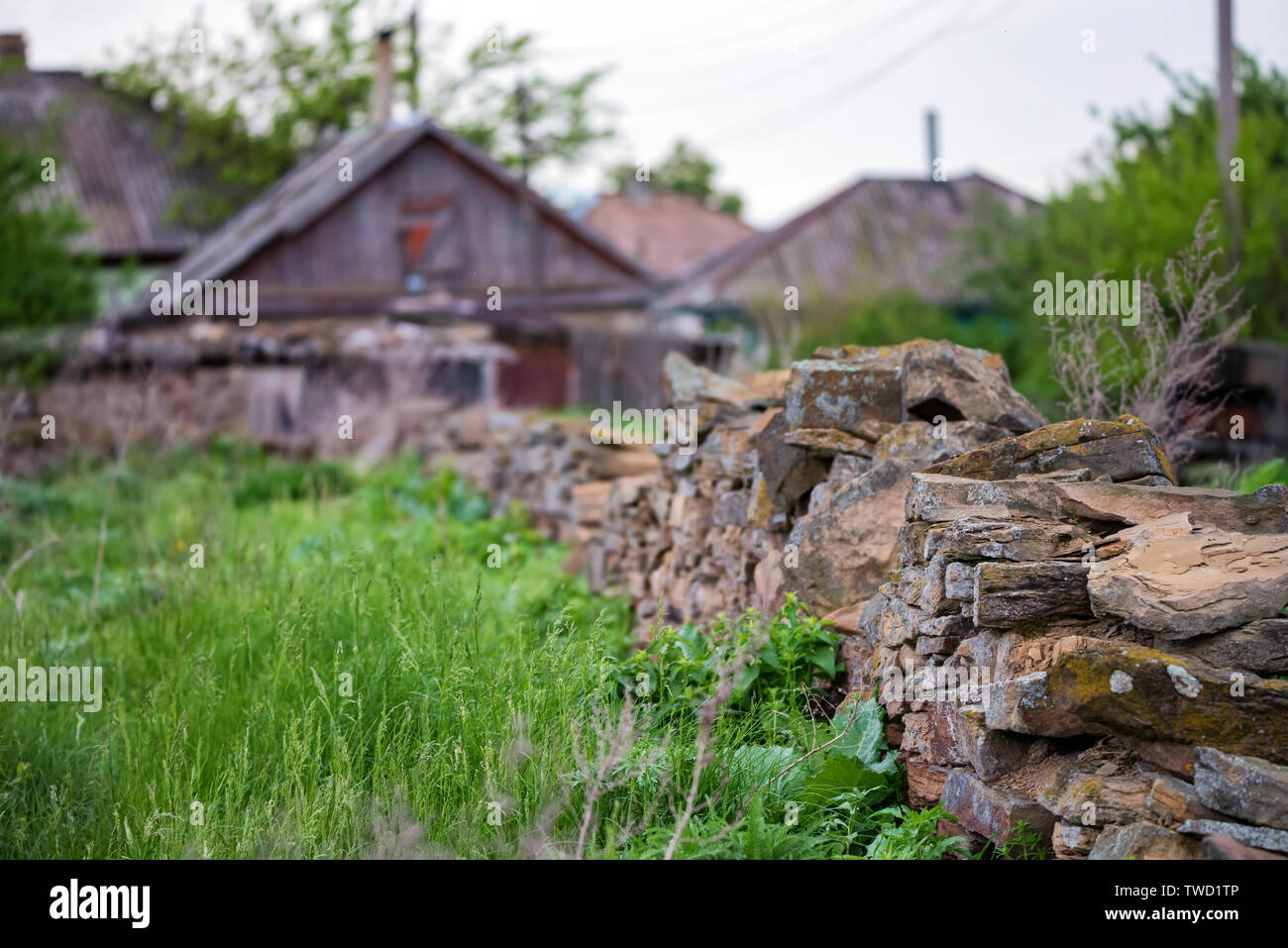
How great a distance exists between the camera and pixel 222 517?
893cm

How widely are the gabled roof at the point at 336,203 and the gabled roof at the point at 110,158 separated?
385cm

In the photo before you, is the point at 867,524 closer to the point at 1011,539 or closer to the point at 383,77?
the point at 1011,539

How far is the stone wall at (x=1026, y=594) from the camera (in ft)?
10.1

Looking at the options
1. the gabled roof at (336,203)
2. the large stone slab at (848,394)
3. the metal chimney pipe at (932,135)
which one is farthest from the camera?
the metal chimney pipe at (932,135)

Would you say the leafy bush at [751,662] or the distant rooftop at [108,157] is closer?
the leafy bush at [751,662]

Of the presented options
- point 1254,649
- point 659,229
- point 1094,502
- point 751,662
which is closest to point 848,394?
point 751,662

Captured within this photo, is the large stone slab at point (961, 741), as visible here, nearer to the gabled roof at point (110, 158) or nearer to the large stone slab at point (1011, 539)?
the large stone slab at point (1011, 539)

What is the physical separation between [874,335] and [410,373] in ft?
23.9

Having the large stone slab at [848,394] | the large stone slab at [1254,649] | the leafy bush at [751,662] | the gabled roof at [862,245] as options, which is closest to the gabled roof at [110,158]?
the gabled roof at [862,245]

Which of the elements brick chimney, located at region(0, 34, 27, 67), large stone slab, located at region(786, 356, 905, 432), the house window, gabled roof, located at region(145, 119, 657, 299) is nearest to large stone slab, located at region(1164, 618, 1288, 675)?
large stone slab, located at region(786, 356, 905, 432)

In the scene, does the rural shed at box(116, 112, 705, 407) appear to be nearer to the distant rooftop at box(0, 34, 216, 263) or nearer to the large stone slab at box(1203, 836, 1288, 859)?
the distant rooftop at box(0, 34, 216, 263)

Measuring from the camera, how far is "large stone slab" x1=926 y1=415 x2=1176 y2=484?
4277mm

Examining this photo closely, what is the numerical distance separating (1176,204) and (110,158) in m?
29.2
